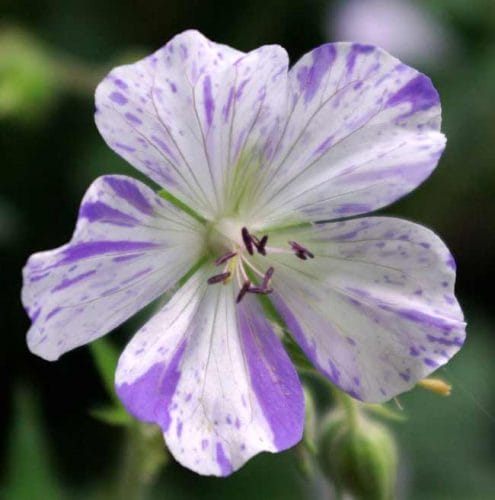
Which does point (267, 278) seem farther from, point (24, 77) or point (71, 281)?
point (24, 77)

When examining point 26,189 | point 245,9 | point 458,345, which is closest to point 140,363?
point 458,345

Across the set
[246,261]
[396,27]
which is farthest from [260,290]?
[396,27]

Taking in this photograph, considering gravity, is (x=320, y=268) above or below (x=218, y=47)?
below

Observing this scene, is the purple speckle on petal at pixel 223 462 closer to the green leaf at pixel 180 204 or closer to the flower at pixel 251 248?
the flower at pixel 251 248

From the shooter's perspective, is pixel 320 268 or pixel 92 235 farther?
pixel 320 268

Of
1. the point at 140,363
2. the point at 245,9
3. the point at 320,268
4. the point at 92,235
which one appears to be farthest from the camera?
the point at 245,9

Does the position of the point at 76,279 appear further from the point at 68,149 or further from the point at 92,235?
the point at 68,149

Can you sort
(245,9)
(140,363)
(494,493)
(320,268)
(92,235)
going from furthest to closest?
(245,9)
(494,493)
(320,268)
(140,363)
(92,235)
